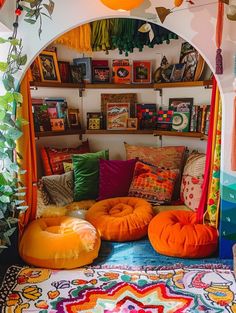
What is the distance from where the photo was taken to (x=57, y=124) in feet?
11.0

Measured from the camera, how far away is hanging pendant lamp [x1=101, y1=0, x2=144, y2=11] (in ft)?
6.39

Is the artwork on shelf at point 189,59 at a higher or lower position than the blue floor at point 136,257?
higher

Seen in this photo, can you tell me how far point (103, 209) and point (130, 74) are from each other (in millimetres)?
1478

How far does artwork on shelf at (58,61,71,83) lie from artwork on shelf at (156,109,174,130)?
0.98m

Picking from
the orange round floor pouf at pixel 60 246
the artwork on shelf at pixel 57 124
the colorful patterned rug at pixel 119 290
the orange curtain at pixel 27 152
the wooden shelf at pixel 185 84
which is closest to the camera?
the colorful patterned rug at pixel 119 290

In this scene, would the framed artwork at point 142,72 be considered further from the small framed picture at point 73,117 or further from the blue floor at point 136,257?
the blue floor at point 136,257

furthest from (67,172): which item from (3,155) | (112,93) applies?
(3,155)

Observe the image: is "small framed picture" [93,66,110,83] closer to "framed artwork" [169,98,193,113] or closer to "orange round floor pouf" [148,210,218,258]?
"framed artwork" [169,98,193,113]

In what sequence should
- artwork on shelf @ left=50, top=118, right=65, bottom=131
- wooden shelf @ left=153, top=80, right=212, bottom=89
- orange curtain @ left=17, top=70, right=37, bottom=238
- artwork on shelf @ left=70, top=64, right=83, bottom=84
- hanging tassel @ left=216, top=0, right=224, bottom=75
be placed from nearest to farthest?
hanging tassel @ left=216, top=0, right=224, bottom=75 → orange curtain @ left=17, top=70, right=37, bottom=238 → wooden shelf @ left=153, top=80, right=212, bottom=89 → artwork on shelf @ left=50, top=118, right=65, bottom=131 → artwork on shelf @ left=70, top=64, right=83, bottom=84

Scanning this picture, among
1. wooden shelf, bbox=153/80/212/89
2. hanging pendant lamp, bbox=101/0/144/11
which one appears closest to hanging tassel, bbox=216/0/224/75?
hanging pendant lamp, bbox=101/0/144/11

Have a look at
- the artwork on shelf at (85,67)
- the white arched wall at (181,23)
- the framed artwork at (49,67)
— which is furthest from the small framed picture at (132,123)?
the white arched wall at (181,23)

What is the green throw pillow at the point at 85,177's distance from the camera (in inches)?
124

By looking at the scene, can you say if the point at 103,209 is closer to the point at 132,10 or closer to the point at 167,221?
the point at 167,221

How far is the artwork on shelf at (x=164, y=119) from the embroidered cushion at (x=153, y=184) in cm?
52
